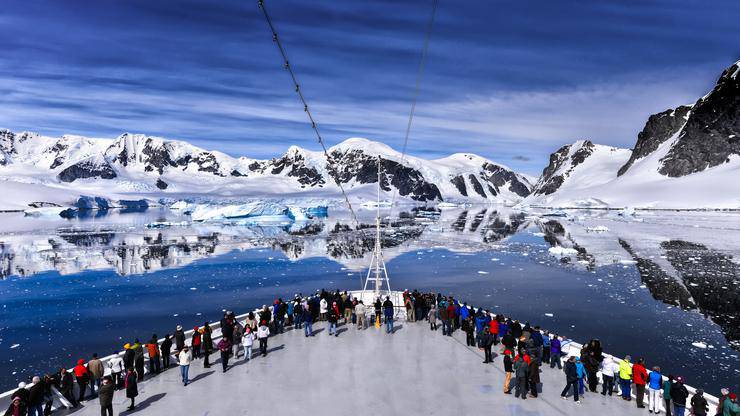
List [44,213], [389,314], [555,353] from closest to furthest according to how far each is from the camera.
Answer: [555,353] < [389,314] < [44,213]

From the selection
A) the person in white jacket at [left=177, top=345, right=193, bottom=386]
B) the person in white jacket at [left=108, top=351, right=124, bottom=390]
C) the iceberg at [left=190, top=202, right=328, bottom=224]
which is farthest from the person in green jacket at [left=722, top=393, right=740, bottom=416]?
the iceberg at [left=190, top=202, right=328, bottom=224]

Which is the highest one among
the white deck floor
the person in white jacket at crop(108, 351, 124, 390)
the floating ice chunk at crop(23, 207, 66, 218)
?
the person in white jacket at crop(108, 351, 124, 390)

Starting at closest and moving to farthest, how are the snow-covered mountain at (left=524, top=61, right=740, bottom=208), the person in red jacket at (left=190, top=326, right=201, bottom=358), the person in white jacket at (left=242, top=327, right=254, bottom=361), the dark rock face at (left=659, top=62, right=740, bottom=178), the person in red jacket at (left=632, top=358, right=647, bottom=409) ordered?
1. the person in red jacket at (left=632, top=358, right=647, bottom=409)
2. the person in white jacket at (left=242, top=327, right=254, bottom=361)
3. the person in red jacket at (left=190, top=326, right=201, bottom=358)
4. the snow-covered mountain at (left=524, top=61, right=740, bottom=208)
5. the dark rock face at (left=659, top=62, right=740, bottom=178)

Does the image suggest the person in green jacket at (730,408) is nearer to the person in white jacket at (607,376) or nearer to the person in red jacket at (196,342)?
the person in white jacket at (607,376)

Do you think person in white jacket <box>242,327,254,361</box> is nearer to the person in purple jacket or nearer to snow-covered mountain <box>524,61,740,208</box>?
the person in purple jacket

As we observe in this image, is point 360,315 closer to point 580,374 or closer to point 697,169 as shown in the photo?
point 580,374

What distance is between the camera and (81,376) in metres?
12.2

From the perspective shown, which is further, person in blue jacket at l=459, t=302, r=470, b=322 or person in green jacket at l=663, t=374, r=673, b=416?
person in blue jacket at l=459, t=302, r=470, b=322

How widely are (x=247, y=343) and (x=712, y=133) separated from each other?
191 m

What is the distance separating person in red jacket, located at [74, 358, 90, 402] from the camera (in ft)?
40.0

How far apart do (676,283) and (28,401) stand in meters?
36.4

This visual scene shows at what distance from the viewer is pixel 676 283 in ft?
106

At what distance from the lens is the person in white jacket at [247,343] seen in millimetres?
14891

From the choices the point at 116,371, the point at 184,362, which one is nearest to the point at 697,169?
the point at 184,362
